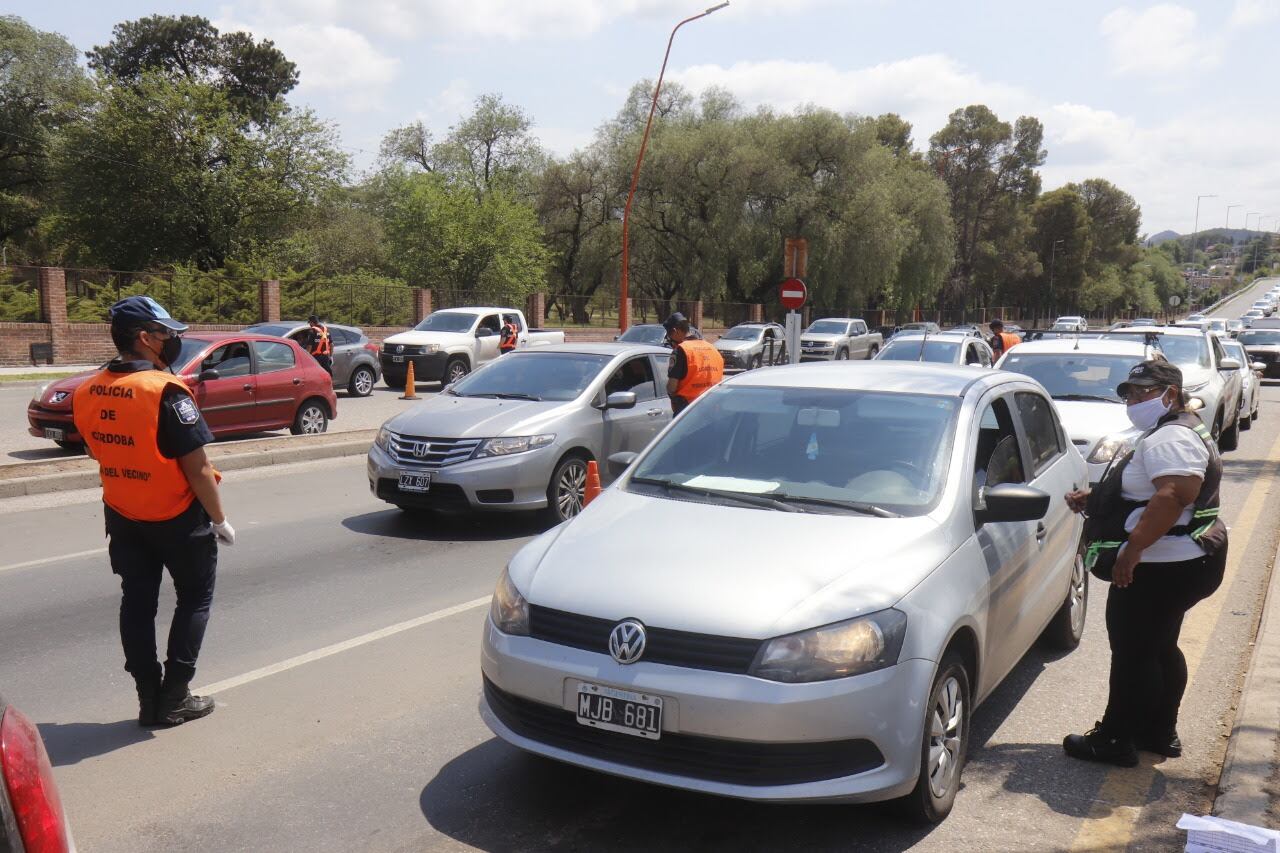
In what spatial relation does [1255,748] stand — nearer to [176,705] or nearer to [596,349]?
[176,705]

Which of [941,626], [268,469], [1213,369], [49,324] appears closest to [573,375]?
[268,469]

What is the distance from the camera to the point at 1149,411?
4512 mm

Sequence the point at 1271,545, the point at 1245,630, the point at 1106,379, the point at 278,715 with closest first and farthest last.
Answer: the point at 278,715
the point at 1245,630
the point at 1271,545
the point at 1106,379

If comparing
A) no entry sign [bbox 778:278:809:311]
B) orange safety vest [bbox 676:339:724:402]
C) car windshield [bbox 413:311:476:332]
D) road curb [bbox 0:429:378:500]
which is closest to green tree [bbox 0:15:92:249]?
car windshield [bbox 413:311:476:332]

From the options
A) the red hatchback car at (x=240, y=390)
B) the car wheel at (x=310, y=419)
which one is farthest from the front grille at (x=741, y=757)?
the car wheel at (x=310, y=419)

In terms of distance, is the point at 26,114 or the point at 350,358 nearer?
the point at 350,358

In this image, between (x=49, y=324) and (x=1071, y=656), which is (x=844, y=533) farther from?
(x=49, y=324)

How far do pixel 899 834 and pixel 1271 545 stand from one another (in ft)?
22.6

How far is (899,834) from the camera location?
3838 mm

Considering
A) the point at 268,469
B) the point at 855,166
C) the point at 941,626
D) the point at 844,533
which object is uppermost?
the point at 855,166

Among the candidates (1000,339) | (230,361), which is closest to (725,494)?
(230,361)

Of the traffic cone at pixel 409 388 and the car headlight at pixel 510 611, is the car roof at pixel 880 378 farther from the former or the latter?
the traffic cone at pixel 409 388

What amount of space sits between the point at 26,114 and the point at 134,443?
5510 centimetres

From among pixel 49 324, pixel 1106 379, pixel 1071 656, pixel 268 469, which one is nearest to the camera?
pixel 1071 656
